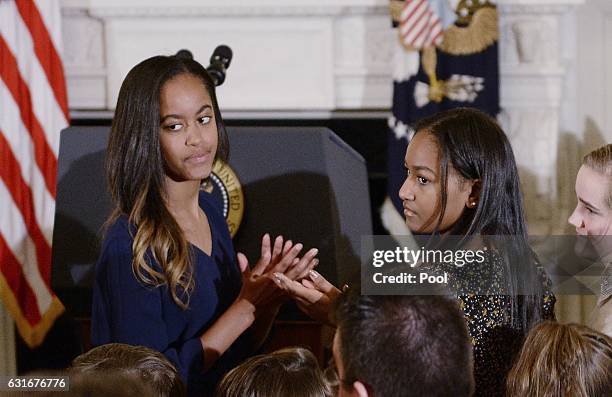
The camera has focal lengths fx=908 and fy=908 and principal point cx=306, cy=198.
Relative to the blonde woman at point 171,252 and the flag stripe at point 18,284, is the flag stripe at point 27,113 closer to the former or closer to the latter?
the flag stripe at point 18,284

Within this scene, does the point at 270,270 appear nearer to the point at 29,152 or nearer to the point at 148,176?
the point at 148,176

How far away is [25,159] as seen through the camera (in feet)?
9.94

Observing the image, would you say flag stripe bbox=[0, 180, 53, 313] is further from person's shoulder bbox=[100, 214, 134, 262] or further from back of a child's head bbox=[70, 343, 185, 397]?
back of a child's head bbox=[70, 343, 185, 397]

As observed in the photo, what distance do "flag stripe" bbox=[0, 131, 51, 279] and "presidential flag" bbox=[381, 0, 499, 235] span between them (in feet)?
3.92

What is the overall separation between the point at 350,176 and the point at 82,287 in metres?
0.63

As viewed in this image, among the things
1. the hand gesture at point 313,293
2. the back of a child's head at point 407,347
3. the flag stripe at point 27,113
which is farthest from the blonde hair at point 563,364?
the flag stripe at point 27,113

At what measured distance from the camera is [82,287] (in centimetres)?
182

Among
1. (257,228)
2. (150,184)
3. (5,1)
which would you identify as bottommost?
(257,228)

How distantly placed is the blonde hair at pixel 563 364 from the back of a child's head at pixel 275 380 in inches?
10.5

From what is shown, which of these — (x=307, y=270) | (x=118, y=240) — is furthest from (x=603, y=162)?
(x=118, y=240)

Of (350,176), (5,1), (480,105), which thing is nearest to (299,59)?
(480,105)

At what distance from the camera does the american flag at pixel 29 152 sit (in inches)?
115

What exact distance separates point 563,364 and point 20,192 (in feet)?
7.30

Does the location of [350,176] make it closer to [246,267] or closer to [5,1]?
[246,267]
